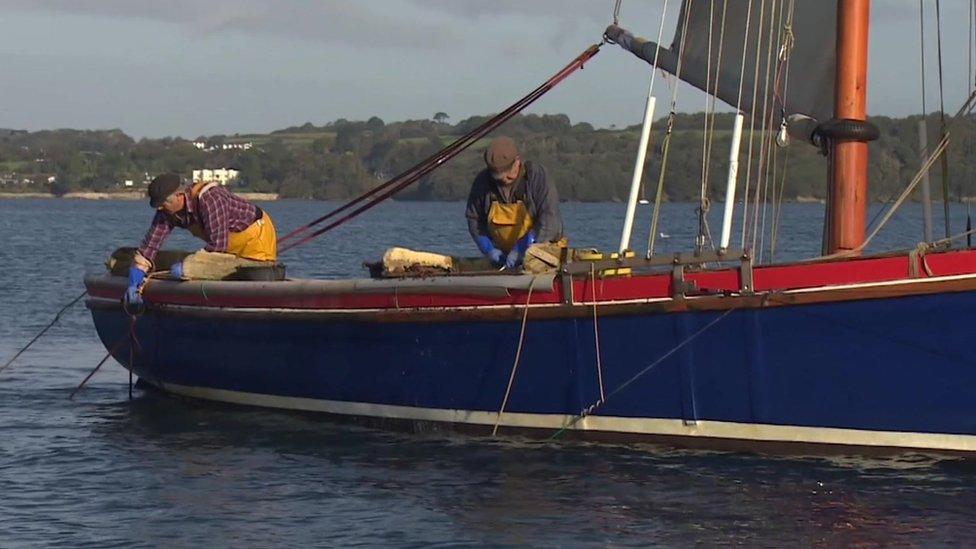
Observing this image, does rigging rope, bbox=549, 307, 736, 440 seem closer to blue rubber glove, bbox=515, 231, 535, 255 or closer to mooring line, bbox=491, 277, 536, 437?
mooring line, bbox=491, 277, 536, 437

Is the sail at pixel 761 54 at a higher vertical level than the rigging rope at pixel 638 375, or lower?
higher

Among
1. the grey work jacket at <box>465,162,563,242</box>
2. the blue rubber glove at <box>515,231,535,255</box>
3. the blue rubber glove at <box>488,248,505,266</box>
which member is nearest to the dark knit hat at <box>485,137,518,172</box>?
the grey work jacket at <box>465,162,563,242</box>

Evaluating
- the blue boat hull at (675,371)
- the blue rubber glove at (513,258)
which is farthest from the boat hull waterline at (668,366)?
the blue rubber glove at (513,258)

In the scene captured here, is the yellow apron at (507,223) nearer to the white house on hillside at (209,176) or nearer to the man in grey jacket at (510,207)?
the man in grey jacket at (510,207)

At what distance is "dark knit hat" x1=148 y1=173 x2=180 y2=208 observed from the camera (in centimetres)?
1602

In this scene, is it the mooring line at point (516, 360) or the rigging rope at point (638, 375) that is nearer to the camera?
A: the rigging rope at point (638, 375)

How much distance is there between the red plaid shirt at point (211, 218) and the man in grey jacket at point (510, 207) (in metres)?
→ 2.42

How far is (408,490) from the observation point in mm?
12531

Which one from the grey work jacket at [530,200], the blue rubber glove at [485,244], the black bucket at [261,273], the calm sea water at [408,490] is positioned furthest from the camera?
the black bucket at [261,273]

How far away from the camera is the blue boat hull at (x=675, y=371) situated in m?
12.0

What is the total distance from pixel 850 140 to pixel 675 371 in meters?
2.22

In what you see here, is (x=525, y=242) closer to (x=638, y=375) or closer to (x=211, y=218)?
(x=638, y=375)

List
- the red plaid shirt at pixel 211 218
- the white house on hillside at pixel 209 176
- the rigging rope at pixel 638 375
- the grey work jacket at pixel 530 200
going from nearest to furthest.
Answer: the rigging rope at pixel 638 375, the grey work jacket at pixel 530 200, the red plaid shirt at pixel 211 218, the white house on hillside at pixel 209 176

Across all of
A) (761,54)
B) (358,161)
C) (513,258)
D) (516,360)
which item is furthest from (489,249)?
(358,161)
